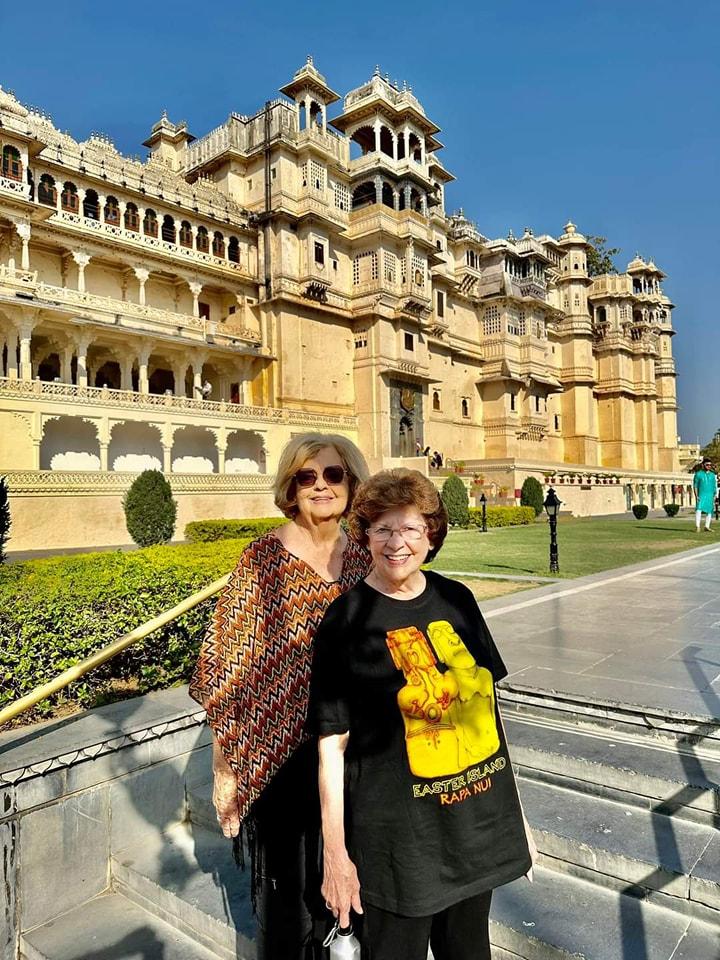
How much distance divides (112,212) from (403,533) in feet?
110

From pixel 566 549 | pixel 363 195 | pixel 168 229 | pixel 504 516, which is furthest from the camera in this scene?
pixel 363 195

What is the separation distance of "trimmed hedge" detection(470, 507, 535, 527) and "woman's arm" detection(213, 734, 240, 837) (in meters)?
26.9

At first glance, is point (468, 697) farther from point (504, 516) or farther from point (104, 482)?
point (504, 516)

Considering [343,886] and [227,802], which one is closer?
[343,886]

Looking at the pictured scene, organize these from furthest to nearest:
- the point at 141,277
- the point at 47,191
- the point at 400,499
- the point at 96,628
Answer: the point at 141,277, the point at 47,191, the point at 96,628, the point at 400,499

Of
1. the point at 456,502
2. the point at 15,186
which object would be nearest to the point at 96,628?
the point at 456,502

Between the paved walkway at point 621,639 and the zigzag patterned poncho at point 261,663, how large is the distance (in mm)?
2447

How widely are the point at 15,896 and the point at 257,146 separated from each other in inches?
1508

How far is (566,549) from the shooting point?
17250mm

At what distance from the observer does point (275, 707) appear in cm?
216

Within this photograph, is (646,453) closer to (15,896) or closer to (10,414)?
(10,414)

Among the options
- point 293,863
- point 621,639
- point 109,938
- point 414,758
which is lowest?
point 109,938

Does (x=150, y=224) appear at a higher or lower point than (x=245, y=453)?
higher

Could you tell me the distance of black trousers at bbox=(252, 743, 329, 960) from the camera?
2061 millimetres
